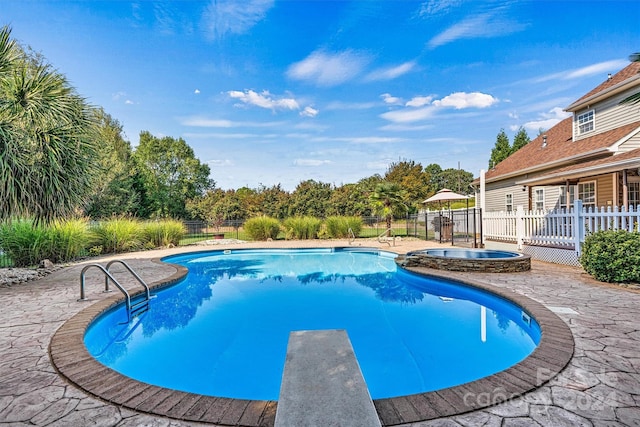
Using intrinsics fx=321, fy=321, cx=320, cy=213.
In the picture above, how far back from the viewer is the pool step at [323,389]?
185cm

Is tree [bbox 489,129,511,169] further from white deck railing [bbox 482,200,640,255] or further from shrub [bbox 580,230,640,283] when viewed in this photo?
shrub [bbox 580,230,640,283]

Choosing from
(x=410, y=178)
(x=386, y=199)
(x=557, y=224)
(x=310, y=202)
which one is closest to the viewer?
(x=557, y=224)

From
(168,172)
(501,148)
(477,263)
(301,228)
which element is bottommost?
(477,263)

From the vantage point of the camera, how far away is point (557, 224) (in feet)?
27.8

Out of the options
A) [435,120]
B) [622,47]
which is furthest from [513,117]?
[622,47]

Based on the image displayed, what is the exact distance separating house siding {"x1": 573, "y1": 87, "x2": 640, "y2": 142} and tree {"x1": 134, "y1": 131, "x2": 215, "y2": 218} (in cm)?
2830

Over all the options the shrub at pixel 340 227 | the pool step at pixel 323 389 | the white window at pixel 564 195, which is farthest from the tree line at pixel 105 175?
the white window at pixel 564 195

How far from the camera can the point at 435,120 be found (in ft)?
70.5

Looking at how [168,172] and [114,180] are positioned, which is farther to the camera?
[168,172]

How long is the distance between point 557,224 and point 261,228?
13215 mm

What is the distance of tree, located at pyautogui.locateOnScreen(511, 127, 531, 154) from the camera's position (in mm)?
26641

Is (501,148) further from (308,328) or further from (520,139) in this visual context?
(308,328)

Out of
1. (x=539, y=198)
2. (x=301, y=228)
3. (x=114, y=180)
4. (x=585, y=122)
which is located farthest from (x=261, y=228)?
(x=585, y=122)

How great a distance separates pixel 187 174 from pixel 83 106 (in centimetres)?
2426
